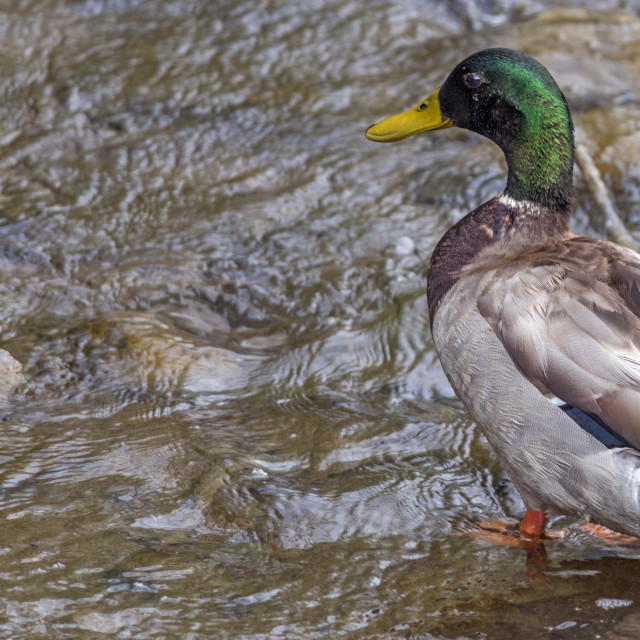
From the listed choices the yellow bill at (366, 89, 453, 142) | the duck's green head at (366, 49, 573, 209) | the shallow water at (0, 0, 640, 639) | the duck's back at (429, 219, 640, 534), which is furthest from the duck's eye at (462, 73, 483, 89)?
the shallow water at (0, 0, 640, 639)

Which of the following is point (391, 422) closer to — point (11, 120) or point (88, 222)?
point (88, 222)

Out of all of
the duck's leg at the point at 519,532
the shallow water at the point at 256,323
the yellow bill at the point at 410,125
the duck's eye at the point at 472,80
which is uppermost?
the duck's eye at the point at 472,80

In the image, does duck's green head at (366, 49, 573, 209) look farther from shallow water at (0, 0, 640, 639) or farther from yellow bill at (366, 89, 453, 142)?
shallow water at (0, 0, 640, 639)

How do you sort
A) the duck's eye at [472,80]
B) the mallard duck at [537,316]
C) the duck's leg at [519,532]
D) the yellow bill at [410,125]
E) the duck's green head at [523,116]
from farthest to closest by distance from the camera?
the yellow bill at [410,125]
the duck's eye at [472,80]
the duck's green head at [523,116]
the duck's leg at [519,532]
the mallard duck at [537,316]

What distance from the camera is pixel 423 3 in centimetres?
747

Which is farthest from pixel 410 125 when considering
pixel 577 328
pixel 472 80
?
pixel 577 328

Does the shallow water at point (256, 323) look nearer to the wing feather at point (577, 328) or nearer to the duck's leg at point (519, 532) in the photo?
the duck's leg at point (519, 532)

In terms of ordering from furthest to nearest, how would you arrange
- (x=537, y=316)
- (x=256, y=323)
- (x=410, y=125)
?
(x=256, y=323) < (x=410, y=125) < (x=537, y=316)

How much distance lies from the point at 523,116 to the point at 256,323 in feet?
5.35

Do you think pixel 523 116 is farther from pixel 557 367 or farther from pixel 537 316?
pixel 557 367

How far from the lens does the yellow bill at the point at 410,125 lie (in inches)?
160

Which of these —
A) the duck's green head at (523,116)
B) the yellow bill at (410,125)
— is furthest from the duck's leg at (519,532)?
the yellow bill at (410,125)

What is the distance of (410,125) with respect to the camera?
407cm

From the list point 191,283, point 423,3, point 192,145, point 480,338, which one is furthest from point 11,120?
point 480,338
